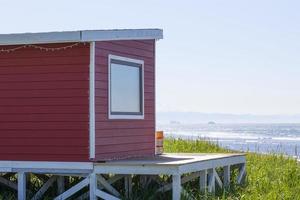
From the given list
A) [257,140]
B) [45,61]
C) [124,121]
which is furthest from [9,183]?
[257,140]

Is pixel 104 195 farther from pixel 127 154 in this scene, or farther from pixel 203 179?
pixel 203 179

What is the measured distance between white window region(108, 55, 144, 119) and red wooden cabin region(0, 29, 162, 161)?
2 centimetres

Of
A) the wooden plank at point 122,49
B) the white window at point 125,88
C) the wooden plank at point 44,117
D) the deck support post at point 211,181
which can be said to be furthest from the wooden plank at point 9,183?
the deck support post at point 211,181

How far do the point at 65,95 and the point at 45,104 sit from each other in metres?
0.39

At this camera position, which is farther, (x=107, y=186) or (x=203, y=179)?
(x=203, y=179)

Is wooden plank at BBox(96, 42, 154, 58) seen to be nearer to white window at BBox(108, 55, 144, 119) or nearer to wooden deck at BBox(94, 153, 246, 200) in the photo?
white window at BBox(108, 55, 144, 119)

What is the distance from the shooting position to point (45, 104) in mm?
13281

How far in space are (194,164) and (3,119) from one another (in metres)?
3.32

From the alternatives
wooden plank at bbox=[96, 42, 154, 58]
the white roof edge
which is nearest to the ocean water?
A: wooden plank at bbox=[96, 42, 154, 58]

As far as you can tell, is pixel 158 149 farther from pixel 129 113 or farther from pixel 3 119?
pixel 3 119

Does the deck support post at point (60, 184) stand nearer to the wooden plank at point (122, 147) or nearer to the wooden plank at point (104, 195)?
the wooden plank at point (122, 147)

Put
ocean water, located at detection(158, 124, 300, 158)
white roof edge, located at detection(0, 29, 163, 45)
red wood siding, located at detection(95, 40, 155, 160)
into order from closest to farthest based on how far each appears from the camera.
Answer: white roof edge, located at detection(0, 29, 163, 45), red wood siding, located at detection(95, 40, 155, 160), ocean water, located at detection(158, 124, 300, 158)

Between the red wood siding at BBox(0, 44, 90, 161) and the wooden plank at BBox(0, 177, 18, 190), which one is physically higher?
the red wood siding at BBox(0, 44, 90, 161)

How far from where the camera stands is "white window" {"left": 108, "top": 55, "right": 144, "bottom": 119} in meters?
13.6
